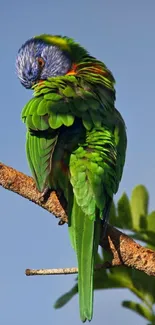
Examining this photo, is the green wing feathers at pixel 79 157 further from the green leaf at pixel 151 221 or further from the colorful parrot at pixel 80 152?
the green leaf at pixel 151 221

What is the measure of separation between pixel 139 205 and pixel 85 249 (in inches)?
26.2

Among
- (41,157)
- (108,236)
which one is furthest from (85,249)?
(41,157)

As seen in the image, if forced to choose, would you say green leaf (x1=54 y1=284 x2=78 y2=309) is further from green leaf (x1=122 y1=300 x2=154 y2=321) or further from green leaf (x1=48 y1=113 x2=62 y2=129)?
green leaf (x1=48 y1=113 x2=62 y2=129)

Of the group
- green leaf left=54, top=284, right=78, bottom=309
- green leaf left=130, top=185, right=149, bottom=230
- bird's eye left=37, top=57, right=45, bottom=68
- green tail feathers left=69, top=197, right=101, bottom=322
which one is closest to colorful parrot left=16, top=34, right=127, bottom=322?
green tail feathers left=69, top=197, right=101, bottom=322

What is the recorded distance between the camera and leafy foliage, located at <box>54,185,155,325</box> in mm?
3807

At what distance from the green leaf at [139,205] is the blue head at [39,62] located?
1254 millimetres

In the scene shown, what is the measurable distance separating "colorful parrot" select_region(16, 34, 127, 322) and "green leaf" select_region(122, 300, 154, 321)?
0.60 meters

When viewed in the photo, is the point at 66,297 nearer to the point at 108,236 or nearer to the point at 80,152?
the point at 108,236

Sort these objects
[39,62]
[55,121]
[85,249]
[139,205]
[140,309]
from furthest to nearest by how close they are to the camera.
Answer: [39,62] → [139,205] → [140,309] → [55,121] → [85,249]

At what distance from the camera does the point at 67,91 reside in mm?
3857

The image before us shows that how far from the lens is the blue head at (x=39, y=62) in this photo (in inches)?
192

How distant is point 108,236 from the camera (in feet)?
11.9

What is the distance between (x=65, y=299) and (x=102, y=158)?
90 cm

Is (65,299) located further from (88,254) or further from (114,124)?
(114,124)
